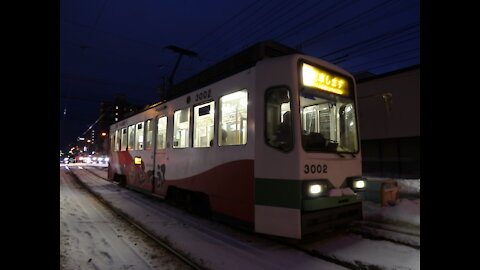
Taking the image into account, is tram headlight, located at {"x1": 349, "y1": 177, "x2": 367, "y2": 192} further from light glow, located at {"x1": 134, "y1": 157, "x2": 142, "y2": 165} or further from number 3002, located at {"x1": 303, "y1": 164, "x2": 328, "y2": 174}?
light glow, located at {"x1": 134, "y1": 157, "x2": 142, "y2": 165}

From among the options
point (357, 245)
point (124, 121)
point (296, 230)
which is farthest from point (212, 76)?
point (124, 121)

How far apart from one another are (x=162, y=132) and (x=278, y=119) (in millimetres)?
4681

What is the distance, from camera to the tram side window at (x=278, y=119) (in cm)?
463

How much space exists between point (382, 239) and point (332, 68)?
10.3ft

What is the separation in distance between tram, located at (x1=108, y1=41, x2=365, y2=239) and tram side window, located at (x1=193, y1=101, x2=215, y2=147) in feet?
0.07

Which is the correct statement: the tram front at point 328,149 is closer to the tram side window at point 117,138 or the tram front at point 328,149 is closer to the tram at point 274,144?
the tram at point 274,144

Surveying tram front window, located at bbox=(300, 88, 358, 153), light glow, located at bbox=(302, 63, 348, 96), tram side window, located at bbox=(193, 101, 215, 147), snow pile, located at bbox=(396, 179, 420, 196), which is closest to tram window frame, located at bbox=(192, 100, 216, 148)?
tram side window, located at bbox=(193, 101, 215, 147)

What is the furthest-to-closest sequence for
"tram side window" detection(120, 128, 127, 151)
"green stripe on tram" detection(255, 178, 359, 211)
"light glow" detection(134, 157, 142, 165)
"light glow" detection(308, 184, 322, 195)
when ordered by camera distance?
1. "tram side window" detection(120, 128, 127, 151)
2. "light glow" detection(134, 157, 142, 165)
3. "light glow" detection(308, 184, 322, 195)
4. "green stripe on tram" detection(255, 178, 359, 211)

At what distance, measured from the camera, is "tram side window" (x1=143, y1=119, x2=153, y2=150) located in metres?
9.31

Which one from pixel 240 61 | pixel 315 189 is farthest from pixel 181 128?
pixel 315 189

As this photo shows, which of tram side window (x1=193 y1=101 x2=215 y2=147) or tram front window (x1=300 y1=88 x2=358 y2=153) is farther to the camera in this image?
tram side window (x1=193 y1=101 x2=215 y2=147)

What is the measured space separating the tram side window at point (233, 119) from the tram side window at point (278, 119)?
568mm

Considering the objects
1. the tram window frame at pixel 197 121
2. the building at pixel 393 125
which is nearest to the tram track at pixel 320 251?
the tram window frame at pixel 197 121
